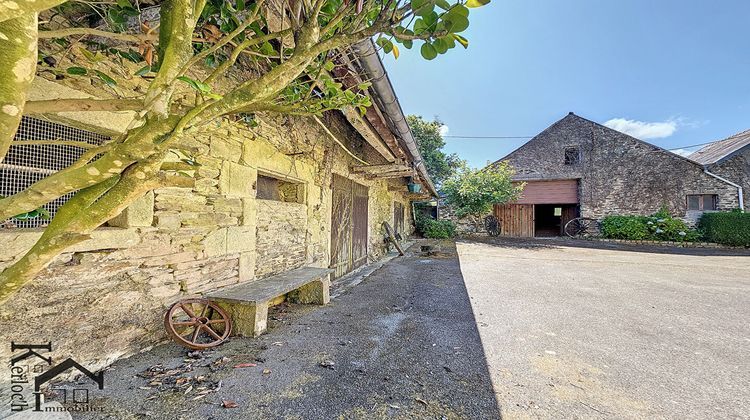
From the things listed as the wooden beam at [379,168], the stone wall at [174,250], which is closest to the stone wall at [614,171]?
the wooden beam at [379,168]

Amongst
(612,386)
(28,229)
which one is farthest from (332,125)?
(612,386)

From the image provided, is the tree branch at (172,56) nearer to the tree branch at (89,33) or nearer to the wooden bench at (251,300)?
the tree branch at (89,33)

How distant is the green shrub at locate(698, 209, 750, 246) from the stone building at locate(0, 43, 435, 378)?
15.6 meters

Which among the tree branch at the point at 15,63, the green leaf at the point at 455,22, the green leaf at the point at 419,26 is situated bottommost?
the tree branch at the point at 15,63

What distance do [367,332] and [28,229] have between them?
264 cm

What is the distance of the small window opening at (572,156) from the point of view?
1550cm

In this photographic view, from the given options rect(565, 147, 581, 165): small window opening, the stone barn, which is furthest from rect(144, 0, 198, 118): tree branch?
rect(565, 147, 581, 165): small window opening

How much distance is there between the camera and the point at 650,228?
1288cm

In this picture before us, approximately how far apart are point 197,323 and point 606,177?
1886 cm

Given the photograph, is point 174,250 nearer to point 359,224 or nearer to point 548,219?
point 359,224

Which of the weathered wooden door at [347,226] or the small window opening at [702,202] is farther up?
the small window opening at [702,202]

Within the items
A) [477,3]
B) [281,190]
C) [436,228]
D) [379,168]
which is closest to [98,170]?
[477,3]

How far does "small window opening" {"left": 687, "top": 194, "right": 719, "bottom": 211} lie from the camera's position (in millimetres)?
12773

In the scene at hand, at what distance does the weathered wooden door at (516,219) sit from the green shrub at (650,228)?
3442mm
